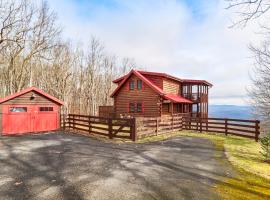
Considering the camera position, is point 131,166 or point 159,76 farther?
point 159,76

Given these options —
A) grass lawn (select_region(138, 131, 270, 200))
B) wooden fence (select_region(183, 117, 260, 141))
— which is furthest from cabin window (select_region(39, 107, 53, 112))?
grass lawn (select_region(138, 131, 270, 200))

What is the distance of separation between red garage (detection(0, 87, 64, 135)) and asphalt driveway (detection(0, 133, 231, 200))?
6.84 metres

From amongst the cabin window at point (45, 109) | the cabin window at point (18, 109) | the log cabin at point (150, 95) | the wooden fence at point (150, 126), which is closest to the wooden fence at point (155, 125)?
the wooden fence at point (150, 126)

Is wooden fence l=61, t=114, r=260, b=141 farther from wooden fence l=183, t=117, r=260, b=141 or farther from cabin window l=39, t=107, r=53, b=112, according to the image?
cabin window l=39, t=107, r=53, b=112

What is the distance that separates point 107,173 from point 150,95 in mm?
17131

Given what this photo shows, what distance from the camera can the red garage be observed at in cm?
1722

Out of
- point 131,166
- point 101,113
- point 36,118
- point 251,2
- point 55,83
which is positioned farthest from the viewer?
point 55,83

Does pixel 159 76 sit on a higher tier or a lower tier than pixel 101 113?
higher

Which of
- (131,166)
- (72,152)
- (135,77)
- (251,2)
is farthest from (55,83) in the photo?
(251,2)

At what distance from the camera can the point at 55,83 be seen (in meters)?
39.8

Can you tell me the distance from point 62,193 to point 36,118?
1493 centimetres

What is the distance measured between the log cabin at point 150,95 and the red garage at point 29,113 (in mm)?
8235

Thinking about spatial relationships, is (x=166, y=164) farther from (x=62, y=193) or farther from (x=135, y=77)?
(x=135, y=77)

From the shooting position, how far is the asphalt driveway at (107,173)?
5.75 metres
